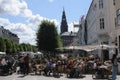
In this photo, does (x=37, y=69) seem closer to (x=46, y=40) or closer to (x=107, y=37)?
(x=107, y=37)

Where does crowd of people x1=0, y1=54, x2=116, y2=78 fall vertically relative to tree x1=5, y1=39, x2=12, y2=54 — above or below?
below

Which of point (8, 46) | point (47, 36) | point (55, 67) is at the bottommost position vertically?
point (55, 67)

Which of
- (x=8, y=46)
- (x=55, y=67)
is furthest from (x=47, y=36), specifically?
(x=55, y=67)

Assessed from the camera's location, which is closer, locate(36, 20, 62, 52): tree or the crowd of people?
the crowd of people

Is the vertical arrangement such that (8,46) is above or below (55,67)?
above

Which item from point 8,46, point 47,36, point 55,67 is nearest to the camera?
point 55,67

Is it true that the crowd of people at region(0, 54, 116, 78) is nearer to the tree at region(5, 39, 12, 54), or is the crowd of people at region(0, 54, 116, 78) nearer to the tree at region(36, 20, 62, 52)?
the tree at region(36, 20, 62, 52)

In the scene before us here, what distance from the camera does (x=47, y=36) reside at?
85688 mm

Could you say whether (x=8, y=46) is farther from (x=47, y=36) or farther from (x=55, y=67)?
(x=55, y=67)

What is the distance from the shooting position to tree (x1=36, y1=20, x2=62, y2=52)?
3364 inches

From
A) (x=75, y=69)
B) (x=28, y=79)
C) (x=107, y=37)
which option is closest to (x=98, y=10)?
(x=107, y=37)

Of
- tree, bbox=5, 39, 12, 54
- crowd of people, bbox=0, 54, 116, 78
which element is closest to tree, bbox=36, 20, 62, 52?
tree, bbox=5, 39, 12, 54

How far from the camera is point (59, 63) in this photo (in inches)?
1316

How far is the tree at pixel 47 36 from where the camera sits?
280ft
